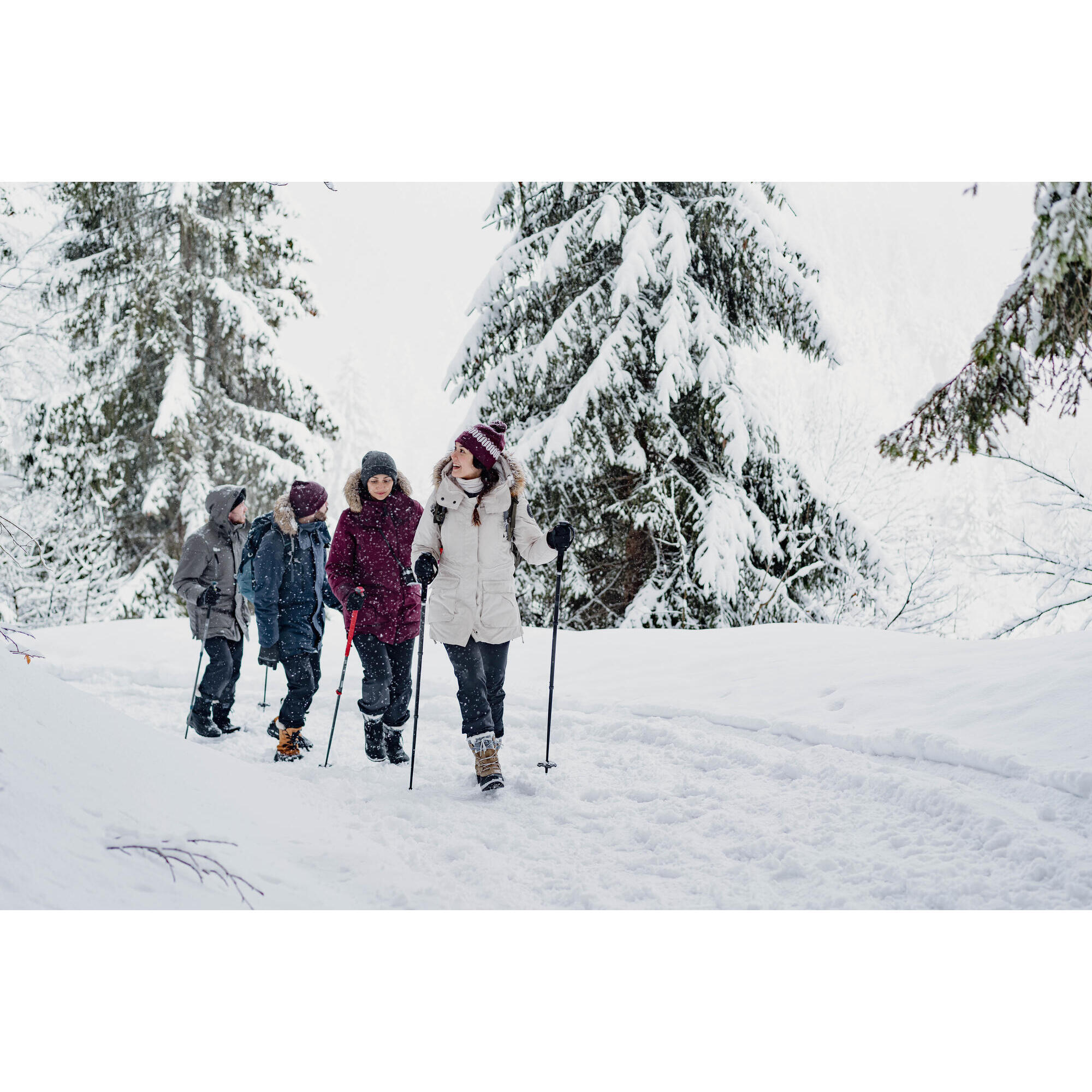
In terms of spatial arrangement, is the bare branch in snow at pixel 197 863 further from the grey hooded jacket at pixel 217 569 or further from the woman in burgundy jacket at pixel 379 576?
the grey hooded jacket at pixel 217 569

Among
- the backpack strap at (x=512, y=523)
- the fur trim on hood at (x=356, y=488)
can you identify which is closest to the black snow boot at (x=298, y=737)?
the fur trim on hood at (x=356, y=488)

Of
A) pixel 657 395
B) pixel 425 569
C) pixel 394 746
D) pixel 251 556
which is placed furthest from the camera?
pixel 657 395

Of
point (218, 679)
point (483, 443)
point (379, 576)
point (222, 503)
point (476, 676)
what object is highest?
point (483, 443)

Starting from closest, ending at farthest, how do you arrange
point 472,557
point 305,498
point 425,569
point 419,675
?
point 419,675, point 425,569, point 472,557, point 305,498

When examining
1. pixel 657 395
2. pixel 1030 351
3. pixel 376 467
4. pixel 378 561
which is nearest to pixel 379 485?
pixel 376 467

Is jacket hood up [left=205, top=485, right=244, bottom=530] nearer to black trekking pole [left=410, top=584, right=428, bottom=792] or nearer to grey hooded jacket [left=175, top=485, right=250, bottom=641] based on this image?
grey hooded jacket [left=175, top=485, right=250, bottom=641]

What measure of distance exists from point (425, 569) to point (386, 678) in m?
0.85

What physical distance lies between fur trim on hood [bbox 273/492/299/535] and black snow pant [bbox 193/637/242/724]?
1003 mm

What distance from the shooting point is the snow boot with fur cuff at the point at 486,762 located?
168 inches

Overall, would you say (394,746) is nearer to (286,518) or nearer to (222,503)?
(286,518)

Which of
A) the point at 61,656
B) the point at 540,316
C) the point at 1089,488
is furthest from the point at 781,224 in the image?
the point at 61,656

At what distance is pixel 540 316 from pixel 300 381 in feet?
17.7

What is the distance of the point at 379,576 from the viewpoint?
15.4 feet

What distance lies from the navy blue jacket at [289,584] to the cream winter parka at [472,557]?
100 centimetres
